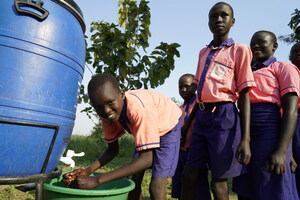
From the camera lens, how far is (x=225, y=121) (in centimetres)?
168

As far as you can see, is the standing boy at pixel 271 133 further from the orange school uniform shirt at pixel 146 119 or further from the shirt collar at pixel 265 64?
the orange school uniform shirt at pixel 146 119

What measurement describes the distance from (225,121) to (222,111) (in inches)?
2.5

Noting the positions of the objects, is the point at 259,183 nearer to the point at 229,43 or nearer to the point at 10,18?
the point at 229,43

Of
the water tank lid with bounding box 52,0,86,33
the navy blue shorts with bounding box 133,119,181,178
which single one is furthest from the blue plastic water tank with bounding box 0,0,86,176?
the navy blue shorts with bounding box 133,119,181,178

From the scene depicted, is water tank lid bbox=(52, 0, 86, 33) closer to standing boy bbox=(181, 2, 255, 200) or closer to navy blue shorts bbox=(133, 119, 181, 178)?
standing boy bbox=(181, 2, 255, 200)

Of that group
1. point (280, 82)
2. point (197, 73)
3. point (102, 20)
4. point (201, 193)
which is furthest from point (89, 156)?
point (280, 82)

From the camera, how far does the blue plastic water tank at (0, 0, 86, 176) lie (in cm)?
159

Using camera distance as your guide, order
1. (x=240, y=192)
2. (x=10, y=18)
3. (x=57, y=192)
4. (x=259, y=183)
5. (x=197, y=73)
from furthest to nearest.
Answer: (x=197, y=73) → (x=240, y=192) → (x=259, y=183) → (x=10, y=18) → (x=57, y=192)

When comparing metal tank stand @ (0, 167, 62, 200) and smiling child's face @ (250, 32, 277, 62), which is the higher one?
smiling child's face @ (250, 32, 277, 62)

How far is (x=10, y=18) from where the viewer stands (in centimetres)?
162

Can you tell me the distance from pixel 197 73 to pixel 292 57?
0.92m

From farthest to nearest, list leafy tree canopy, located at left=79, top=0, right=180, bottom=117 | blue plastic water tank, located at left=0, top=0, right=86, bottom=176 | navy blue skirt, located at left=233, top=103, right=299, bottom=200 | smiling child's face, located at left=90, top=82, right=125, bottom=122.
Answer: leafy tree canopy, located at left=79, top=0, right=180, bottom=117, navy blue skirt, located at left=233, top=103, right=299, bottom=200, blue plastic water tank, located at left=0, top=0, right=86, bottom=176, smiling child's face, located at left=90, top=82, right=125, bottom=122

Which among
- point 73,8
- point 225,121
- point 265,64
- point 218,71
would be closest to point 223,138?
point 225,121

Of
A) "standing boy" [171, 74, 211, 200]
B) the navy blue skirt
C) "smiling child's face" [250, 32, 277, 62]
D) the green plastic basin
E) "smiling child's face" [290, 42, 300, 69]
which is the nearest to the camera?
the green plastic basin
